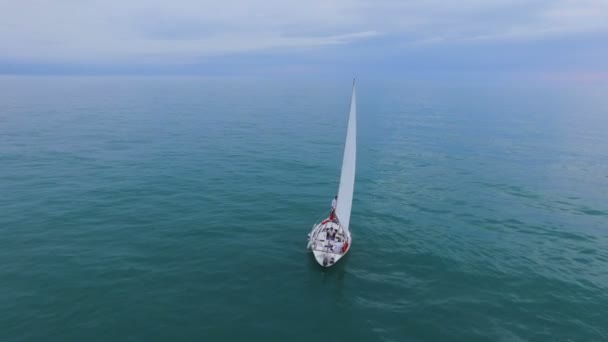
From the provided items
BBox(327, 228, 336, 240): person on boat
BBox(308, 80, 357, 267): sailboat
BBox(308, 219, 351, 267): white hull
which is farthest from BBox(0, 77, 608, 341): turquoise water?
BBox(327, 228, 336, 240): person on boat

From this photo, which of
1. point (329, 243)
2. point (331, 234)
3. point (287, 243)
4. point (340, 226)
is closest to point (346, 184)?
point (340, 226)

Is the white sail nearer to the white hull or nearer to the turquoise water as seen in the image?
the white hull

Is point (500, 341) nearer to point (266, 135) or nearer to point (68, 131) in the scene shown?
point (266, 135)

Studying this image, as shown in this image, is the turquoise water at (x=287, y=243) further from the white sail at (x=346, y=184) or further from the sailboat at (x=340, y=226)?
the white sail at (x=346, y=184)

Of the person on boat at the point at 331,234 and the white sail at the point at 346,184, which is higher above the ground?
the white sail at the point at 346,184

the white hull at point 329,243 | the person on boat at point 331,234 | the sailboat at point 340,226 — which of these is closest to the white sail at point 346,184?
the sailboat at point 340,226

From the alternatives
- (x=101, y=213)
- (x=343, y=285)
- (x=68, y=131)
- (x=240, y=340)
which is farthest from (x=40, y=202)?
(x=68, y=131)
